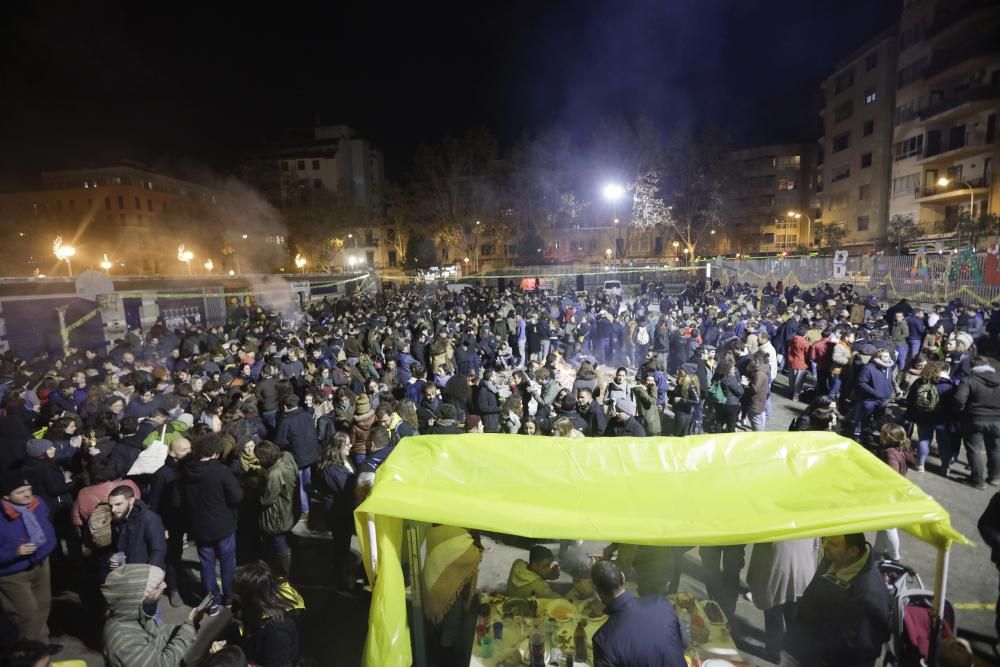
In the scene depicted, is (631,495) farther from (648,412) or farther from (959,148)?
(959,148)

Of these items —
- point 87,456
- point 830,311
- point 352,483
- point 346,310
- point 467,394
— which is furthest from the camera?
point 346,310

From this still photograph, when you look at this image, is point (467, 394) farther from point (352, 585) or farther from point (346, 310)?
point (346, 310)

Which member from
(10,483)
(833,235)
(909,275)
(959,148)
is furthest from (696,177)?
(10,483)

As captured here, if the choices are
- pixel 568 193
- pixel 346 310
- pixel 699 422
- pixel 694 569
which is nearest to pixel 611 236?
pixel 568 193

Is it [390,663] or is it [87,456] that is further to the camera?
[87,456]

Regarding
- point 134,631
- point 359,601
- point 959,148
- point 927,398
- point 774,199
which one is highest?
point 774,199

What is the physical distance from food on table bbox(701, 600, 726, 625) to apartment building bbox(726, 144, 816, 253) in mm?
59949

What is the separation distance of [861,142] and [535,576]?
49.7 metres

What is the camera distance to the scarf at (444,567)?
393cm

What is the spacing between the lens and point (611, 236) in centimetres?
5756

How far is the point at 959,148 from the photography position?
30703 mm

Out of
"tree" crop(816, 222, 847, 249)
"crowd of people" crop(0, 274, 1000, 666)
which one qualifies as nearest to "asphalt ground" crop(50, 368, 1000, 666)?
"crowd of people" crop(0, 274, 1000, 666)

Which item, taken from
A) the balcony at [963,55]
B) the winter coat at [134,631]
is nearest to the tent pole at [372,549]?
the winter coat at [134,631]

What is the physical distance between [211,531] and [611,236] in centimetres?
5652
